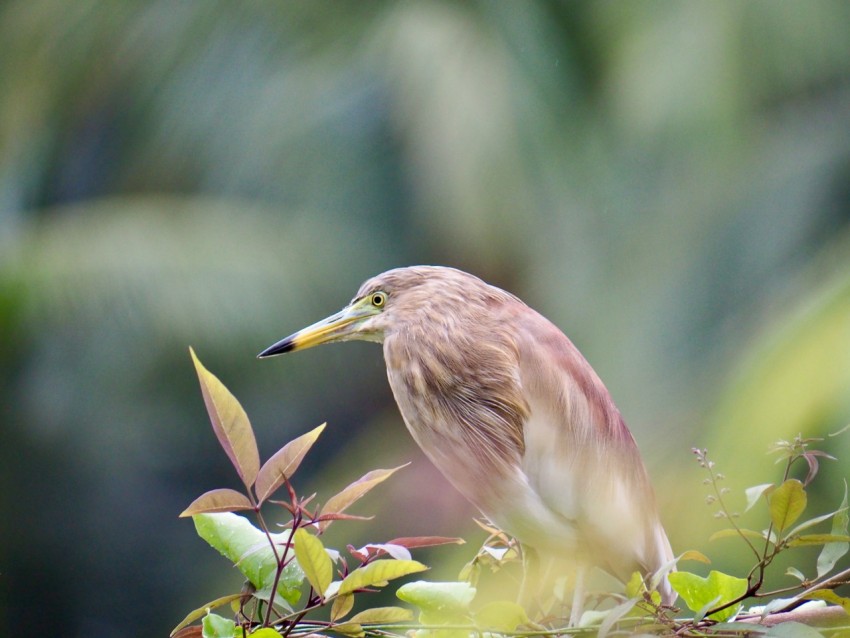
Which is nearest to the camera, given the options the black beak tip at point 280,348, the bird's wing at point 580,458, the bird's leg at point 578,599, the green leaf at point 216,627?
the green leaf at point 216,627

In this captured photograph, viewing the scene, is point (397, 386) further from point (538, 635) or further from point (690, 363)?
point (690, 363)

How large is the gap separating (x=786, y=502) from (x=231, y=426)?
14.6 inches

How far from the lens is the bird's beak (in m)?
1.06

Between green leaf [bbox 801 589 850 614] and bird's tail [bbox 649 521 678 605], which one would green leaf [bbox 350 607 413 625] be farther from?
bird's tail [bbox 649 521 678 605]

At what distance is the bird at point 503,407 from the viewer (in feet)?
3.69

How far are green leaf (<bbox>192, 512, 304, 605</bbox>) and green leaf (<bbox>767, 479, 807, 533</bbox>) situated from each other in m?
0.33

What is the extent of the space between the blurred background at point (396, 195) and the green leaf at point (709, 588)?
155 cm

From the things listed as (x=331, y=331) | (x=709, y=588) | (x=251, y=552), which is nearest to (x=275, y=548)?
(x=251, y=552)

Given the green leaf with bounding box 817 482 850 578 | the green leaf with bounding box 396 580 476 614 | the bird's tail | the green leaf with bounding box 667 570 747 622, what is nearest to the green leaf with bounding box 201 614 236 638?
the green leaf with bounding box 396 580 476 614

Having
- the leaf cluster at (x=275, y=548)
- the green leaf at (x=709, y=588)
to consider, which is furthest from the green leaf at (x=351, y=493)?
the green leaf at (x=709, y=588)

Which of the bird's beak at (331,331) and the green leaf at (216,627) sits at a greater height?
the bird's beak at (331,331)

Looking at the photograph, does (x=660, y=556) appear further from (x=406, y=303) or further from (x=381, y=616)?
(x=381, y=616)

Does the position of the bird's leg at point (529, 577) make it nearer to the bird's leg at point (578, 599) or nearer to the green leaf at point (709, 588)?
the bird's leg at point (578, 599)

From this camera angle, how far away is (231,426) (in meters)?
0.68
